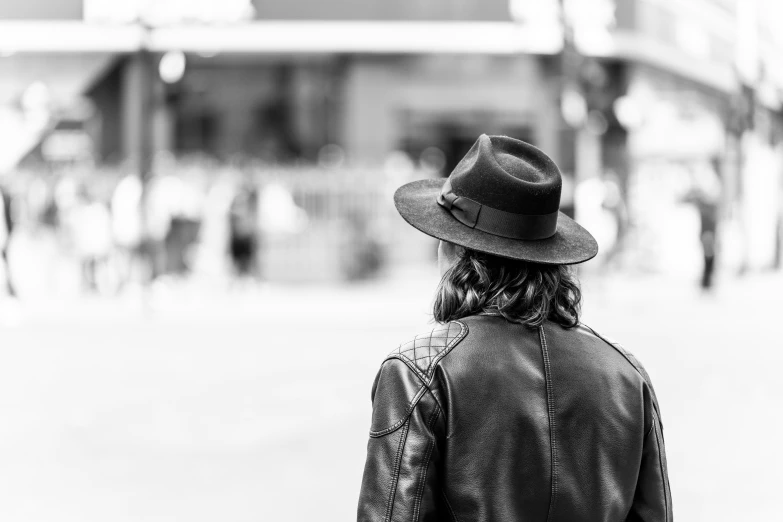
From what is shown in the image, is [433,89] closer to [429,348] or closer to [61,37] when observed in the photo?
[61,37]

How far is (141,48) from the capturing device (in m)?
14.7

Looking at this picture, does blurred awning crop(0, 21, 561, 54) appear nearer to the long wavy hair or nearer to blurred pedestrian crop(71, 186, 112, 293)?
blurred pedestrian crop(71, 186, 112, 293)

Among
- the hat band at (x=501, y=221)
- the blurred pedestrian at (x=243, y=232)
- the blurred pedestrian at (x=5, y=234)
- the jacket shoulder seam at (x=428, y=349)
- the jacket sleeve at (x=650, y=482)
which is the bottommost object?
the blurred pedestrian at (x=243, y=232)

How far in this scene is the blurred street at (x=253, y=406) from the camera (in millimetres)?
5828

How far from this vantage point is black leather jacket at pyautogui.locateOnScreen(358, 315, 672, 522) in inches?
73.5

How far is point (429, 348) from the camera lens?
189 centimetres

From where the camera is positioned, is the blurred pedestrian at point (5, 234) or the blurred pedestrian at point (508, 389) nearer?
the blurred pedestrian at point (508, 389)

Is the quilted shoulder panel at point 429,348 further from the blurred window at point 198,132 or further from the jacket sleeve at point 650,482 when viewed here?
the blurred window at point 198,132

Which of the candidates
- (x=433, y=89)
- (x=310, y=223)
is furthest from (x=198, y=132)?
(x=310, y=223)

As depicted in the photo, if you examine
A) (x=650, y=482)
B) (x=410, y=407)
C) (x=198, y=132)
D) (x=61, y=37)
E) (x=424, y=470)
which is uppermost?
(x=410, y=407)

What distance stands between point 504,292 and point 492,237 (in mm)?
106

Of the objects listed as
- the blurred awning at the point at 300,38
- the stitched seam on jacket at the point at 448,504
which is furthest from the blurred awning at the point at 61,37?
the stitched seam on jacket at the point at 448,504

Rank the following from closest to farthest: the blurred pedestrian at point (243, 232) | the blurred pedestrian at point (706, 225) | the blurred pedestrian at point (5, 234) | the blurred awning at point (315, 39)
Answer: the blurred pedestrian at point (5, 234) → the blurred pedestrian at point (706, 225) → the blurred pedestrian at point (243, 232) → the blurred awning at point (315, 39)

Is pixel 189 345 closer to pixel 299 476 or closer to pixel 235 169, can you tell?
pixel 299 476
